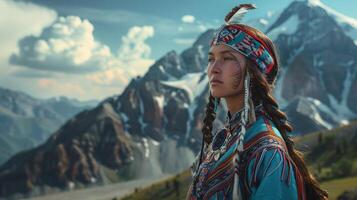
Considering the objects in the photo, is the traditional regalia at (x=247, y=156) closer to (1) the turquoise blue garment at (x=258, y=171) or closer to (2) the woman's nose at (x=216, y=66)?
(1) the turquoise blue garment at (x=258, y=171)

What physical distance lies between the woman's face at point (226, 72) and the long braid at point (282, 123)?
0.38 feet

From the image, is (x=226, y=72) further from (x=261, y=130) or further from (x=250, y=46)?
(x=261, y=130)

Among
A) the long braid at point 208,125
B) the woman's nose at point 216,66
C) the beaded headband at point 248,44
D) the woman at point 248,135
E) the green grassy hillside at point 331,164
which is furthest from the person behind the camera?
the green grassy hillside at point 331,164

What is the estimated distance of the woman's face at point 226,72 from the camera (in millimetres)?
4949

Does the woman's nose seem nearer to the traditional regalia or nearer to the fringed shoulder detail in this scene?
the traditional regalia

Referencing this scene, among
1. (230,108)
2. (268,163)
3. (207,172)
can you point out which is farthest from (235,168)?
(230,108)

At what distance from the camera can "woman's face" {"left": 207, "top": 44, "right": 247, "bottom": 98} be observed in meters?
4.95

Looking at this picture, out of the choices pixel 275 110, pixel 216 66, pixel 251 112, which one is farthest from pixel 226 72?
pixel 275 110

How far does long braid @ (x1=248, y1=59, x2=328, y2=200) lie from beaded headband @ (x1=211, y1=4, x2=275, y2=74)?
0.30ft

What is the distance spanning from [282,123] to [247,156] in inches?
19.2

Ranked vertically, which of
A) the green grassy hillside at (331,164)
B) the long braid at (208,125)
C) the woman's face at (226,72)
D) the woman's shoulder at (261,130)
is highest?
the woman's face at (226,72)

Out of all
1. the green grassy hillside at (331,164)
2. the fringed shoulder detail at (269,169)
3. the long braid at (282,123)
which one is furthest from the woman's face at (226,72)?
the green grassy hillside at (331,164)

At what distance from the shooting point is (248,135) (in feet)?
15.2

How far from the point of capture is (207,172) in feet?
16.2
